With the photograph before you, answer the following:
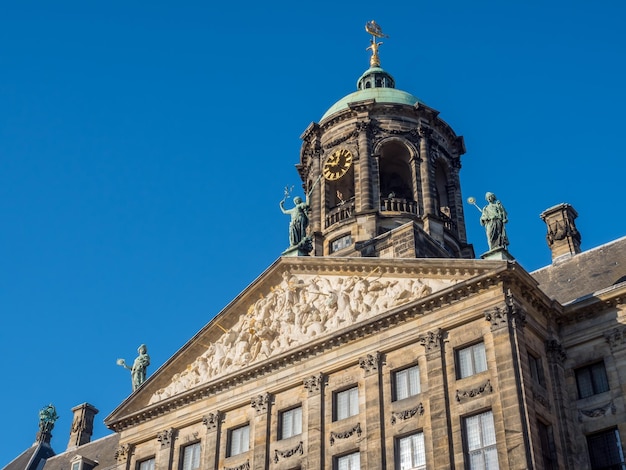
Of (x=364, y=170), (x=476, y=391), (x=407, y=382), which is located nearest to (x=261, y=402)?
(x=407, y=382)

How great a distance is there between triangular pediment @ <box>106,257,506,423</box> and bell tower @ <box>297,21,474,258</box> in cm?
430

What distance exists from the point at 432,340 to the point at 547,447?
4787 mm

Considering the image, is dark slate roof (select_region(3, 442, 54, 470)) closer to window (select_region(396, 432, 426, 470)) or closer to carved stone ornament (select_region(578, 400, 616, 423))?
window (select_region(396, 432, 426, 470))

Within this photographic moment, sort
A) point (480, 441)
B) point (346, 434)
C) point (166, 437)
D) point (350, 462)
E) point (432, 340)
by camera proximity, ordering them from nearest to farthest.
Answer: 1. point (480, 441)
2. point (432, 340)
3. point (350, 462)
4. point (346, 434)
5. point (166, 437)

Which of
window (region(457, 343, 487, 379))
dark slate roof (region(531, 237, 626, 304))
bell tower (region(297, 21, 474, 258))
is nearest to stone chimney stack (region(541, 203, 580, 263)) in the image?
dark slate roof (region(531, 237, 626, 304))

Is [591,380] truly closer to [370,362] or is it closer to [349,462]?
[370,362]

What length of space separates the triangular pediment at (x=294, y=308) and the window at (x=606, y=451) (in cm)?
591

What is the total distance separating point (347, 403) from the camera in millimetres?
30234

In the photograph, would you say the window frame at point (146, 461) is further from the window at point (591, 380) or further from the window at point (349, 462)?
the window at point (591, 380)

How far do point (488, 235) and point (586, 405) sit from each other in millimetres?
6329

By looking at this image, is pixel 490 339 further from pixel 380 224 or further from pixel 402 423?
pixel 380 224

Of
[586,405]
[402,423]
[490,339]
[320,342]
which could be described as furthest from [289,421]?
[586,405]

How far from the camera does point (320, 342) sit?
31.5 m

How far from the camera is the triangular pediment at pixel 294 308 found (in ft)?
99.3
